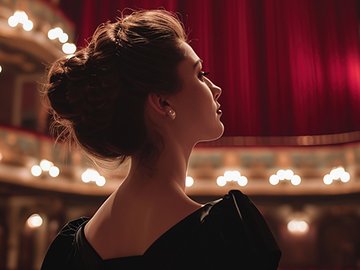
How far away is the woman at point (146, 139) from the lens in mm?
1115

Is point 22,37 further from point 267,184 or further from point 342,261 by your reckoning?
point 342,261

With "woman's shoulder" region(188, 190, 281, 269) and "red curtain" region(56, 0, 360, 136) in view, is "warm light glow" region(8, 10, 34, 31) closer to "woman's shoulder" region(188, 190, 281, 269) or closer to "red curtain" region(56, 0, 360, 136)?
"red curtain" region(56, 0, 360, 136)

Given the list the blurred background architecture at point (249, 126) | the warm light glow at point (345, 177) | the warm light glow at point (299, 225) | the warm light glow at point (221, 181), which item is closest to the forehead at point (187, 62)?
the blurred background architecture at point (249, 126)

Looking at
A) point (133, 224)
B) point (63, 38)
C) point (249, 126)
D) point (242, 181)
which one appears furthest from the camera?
point (249, 126)

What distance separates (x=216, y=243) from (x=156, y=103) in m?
0.33

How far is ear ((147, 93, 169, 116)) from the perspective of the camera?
4.03 ft

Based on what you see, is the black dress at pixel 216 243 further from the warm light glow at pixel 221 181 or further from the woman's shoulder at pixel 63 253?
the warm light glow at pixel 221 181

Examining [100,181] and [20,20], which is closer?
[20,20]

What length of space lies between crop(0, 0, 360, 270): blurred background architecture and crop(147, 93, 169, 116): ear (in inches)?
298

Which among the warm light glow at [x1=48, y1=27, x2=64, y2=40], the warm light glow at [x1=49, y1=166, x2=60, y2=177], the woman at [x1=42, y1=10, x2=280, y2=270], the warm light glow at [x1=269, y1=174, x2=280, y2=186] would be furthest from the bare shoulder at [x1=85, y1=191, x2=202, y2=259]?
the warm light glow at [x1=269, y1=174, x2=280, y2=186]

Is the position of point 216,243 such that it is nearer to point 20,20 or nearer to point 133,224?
point 133,224

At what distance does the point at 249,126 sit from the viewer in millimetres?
13031

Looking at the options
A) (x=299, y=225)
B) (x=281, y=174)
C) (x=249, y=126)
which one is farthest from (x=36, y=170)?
(x=299, y=225)

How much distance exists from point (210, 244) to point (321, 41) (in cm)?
1322
